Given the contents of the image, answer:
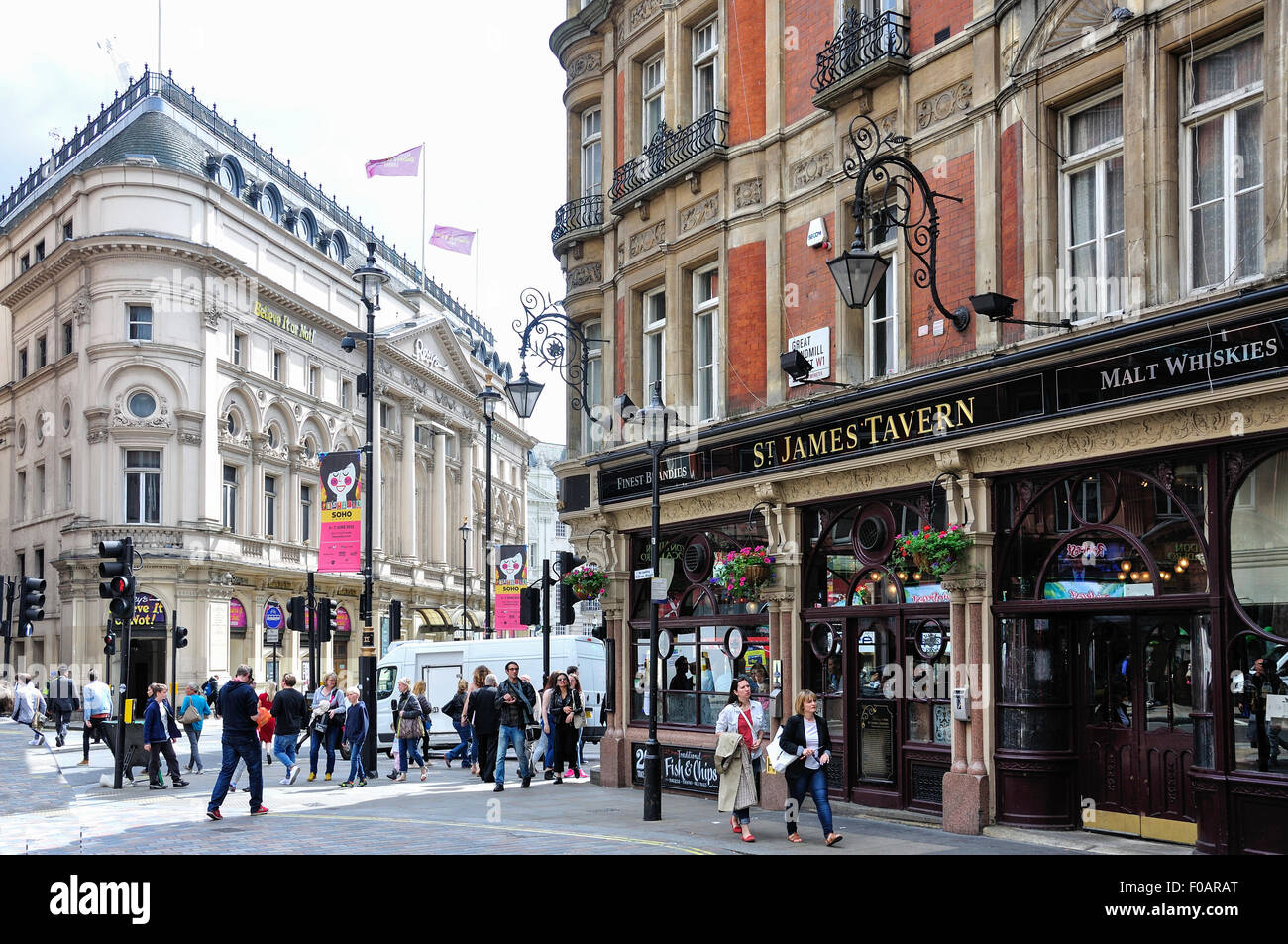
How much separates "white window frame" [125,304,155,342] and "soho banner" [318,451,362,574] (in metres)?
23.3

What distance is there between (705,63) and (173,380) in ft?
115

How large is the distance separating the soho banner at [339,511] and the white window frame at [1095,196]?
18.9 metres

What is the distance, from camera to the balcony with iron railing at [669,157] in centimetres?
1969

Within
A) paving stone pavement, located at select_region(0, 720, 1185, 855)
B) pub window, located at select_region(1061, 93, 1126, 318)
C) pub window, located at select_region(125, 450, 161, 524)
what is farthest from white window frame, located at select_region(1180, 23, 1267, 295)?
pub window, located at select_region(125, 450, 161, 524)

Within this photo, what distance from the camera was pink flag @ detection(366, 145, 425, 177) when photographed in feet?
140

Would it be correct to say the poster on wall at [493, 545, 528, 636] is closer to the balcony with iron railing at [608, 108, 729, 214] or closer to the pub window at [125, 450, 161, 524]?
the balcony with iron railing at [608, 108, 729, 214]

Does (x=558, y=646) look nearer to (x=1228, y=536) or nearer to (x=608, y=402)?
(x=608, y=402)

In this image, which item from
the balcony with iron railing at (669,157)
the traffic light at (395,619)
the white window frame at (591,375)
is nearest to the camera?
the balcony with iron railing at (669,157)

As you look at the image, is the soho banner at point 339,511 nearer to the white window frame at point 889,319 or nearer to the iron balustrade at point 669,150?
the iron balustrade at point 669,150

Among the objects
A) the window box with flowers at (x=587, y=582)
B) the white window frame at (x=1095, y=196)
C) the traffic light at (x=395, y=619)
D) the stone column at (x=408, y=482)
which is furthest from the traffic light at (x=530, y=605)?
the stone column at (x=408, y=482)

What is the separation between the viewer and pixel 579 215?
77.7ft
